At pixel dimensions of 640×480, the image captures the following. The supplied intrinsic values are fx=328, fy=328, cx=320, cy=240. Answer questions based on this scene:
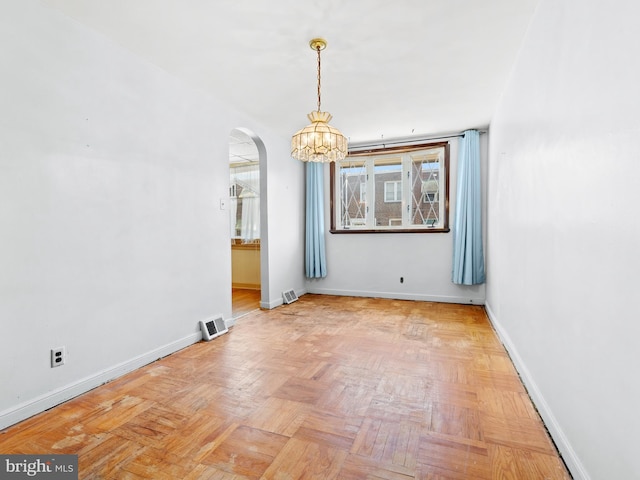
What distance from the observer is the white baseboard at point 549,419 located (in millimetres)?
1362

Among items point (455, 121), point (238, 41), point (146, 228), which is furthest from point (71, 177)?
point (455, 121)

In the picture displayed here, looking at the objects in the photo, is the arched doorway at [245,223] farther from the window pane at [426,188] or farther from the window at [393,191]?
the window pane at [426,188]

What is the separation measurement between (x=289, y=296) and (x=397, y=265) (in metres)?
1.73

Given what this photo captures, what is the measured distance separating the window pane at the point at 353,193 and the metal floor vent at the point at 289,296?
1.41 meters

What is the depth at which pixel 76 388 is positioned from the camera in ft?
6.95

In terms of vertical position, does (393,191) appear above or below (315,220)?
above

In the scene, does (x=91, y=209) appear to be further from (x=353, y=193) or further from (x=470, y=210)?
(x=470, y=210)

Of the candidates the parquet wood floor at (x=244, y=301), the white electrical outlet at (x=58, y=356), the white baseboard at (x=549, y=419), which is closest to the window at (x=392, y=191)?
the parquet wood floor at (x=244, y=301)

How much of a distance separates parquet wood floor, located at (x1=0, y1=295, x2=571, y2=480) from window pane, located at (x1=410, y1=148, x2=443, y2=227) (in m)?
2.32

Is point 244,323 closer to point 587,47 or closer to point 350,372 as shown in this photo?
point 350,372

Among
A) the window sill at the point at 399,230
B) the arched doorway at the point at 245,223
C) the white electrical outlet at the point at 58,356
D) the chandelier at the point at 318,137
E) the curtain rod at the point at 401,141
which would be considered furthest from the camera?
the arched doorway at the point at 245,223

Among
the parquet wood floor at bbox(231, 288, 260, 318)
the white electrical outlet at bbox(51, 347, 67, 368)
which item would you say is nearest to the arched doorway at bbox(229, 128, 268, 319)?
the parquet wood floor at bbox(231, 288, 260, 318)

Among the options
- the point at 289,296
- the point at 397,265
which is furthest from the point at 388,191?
the point at 289,296

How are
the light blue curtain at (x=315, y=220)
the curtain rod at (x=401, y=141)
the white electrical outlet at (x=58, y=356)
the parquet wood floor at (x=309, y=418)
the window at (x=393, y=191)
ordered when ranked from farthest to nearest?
the light blue curtain at (x=315, y=220) < the window at (x=393, y=191) < the curtain rod at (x=401, y=141) < the white electrical outlet at (x=58, y=356) < the parquet wood floor at (x=309, y=418)
